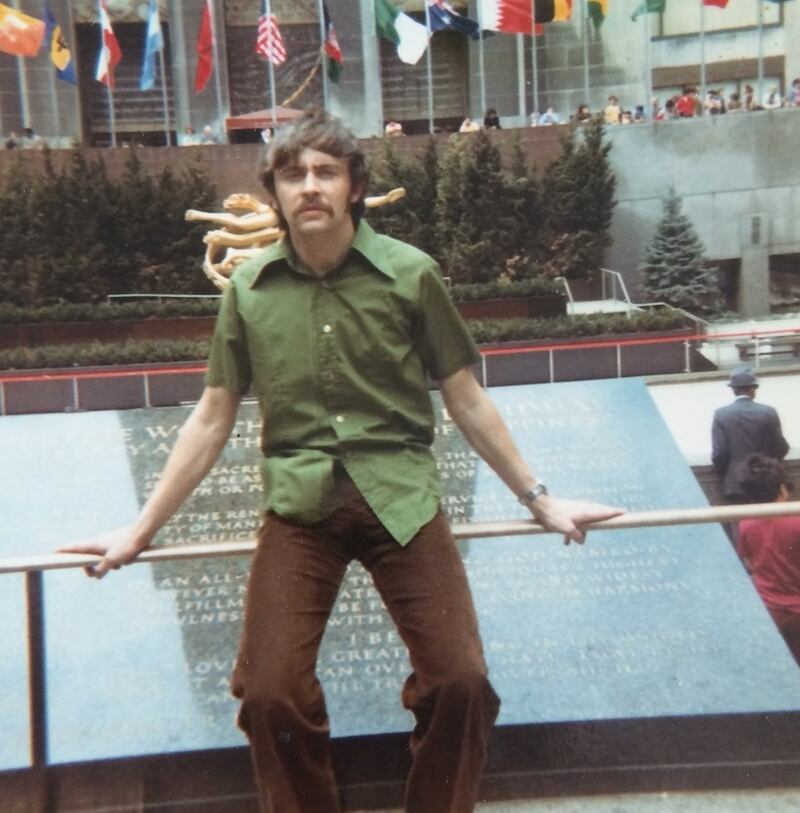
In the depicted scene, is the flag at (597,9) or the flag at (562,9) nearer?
the flag at (562,9)

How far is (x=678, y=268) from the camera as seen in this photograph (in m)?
14.4

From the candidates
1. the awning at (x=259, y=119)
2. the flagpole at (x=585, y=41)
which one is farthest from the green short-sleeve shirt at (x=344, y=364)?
the flagpole at (x=585, y=41)

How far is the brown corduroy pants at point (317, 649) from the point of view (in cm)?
212

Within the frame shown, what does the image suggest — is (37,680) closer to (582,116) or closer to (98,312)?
(98,312)

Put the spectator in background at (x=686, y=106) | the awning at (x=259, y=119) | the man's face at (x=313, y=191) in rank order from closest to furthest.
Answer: the man's face at (x=313, y=191)
the spectator in background at (x=686, y=106)
the awning at (x=259, y=119)

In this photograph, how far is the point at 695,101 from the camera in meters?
18.3

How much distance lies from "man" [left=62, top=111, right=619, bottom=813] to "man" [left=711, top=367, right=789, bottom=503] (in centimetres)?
207

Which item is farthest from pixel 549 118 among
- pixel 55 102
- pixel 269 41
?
pixel 55 102

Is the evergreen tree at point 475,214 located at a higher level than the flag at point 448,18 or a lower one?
lower

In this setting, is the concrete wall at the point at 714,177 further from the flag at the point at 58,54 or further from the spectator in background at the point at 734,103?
the flag at the point at 58,54

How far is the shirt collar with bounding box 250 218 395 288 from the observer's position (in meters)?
2.30

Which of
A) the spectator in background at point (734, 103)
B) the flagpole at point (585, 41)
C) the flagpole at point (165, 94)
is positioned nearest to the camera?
the spectator in background at point (734, 103)

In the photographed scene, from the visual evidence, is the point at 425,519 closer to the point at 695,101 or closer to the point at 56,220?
the point at 56,220

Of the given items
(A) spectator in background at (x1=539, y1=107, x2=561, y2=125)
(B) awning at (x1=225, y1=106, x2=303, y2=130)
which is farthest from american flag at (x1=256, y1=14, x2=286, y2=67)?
(A) spectator in background at (x1=539, y1=107, x2=561, y2=125)
